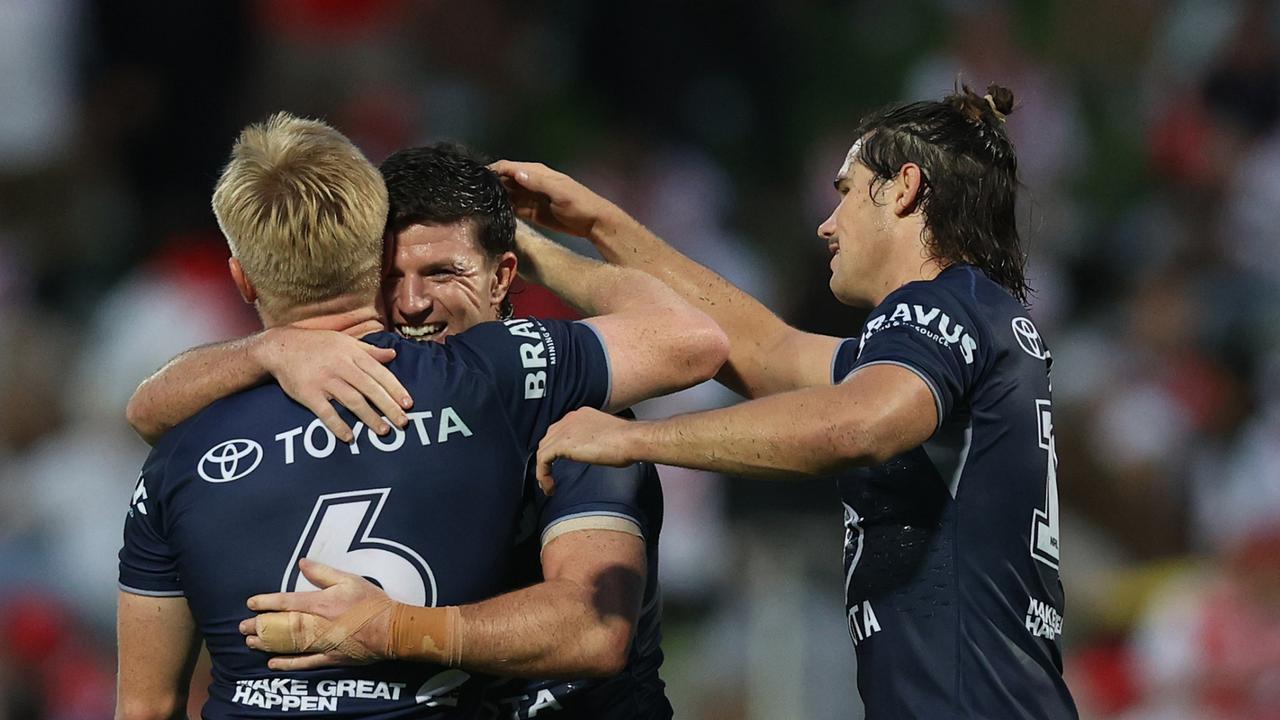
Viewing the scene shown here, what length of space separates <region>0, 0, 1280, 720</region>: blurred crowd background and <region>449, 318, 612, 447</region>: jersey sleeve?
4.35 meters

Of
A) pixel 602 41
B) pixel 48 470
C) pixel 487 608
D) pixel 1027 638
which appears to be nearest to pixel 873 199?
pixel 1027 638

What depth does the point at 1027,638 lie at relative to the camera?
4.00m

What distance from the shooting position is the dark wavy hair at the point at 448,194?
4453mm

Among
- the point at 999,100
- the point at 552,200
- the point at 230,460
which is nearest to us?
the point at 230,460

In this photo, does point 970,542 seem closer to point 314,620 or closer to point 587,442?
point 587,442

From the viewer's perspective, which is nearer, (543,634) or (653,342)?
(543,634)

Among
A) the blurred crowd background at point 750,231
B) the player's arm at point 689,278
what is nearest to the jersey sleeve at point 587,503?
the player's arm at point 689,278

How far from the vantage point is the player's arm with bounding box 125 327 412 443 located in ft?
12.0

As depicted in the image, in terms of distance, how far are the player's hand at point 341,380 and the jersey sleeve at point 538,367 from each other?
24 centimetres

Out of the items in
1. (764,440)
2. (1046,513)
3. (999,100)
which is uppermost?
(999,100)

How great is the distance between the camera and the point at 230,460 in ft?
12.2

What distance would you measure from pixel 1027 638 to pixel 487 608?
1.35 meters

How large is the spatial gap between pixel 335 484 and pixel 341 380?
0.24 meters

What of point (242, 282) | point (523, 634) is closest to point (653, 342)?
point (523, 634)
